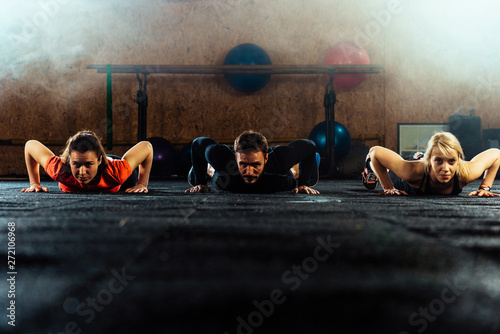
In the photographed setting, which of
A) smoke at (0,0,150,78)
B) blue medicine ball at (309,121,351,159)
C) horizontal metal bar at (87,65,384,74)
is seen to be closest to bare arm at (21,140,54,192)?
horizontal metal bar at (87,65,384,74)

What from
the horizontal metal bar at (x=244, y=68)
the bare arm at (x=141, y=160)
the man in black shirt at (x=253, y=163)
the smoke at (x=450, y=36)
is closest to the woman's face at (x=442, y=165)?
the man in black shirt at (x=253, y=163)

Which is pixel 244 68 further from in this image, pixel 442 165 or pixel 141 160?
pixel 442 165

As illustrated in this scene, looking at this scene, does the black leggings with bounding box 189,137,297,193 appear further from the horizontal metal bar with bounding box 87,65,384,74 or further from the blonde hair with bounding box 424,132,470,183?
the horizontal metal bar with bounding box 87,65,384,74

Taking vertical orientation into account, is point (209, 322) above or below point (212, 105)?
below

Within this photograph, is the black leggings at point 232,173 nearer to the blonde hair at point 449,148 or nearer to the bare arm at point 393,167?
the bare arm at point 393,167

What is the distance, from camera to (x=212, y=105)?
5344 millimetres

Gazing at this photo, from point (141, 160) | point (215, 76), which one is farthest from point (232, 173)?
point (215, 76)

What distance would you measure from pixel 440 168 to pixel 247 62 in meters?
3.21

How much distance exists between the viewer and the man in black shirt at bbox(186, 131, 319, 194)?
7.25 feet

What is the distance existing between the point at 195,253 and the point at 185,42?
5.19 metres

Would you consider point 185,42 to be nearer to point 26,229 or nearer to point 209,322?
point 26,229

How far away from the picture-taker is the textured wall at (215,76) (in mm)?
5281

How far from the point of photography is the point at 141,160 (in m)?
2.50

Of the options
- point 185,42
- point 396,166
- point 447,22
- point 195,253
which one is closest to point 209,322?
point 195,253
